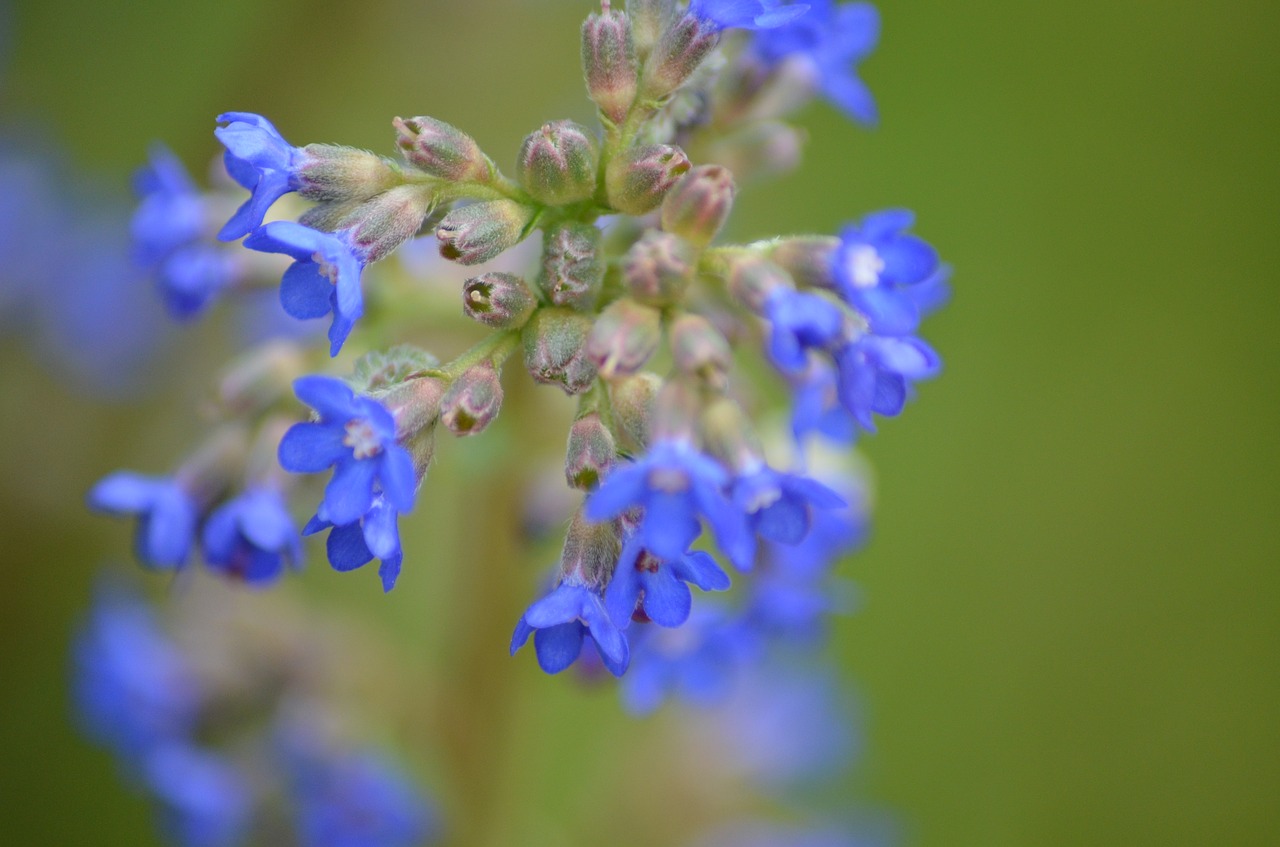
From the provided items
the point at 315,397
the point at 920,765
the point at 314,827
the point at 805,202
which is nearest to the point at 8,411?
the point at 314,827

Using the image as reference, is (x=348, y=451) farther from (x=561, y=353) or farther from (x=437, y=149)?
(x=437, y=149)

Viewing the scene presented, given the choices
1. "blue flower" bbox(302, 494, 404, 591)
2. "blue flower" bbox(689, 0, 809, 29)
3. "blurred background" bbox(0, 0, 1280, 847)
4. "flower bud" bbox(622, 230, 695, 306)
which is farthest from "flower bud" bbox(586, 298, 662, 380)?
"blurred background" bbox(0, 0, 1280, 847)

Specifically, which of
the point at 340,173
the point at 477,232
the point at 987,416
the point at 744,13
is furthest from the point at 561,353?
the point at 987,416

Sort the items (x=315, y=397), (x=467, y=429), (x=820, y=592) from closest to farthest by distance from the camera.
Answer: (x=315, y=397), (x=467, y=429), (x=820, y=592)

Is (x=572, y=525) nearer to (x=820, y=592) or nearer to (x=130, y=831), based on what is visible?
(x=820, y=592)

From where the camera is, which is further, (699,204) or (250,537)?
(250,537)

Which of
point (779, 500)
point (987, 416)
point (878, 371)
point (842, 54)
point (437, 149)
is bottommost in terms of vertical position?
point (779, 500)

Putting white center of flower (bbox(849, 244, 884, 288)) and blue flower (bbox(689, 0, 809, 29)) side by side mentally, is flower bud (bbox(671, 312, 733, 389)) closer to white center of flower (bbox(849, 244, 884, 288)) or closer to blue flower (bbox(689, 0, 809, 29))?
white center of flower (bbox(849, 244, 884, 288))
